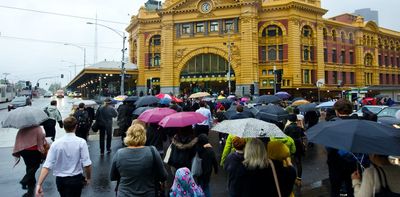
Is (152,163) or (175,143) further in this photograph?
(175,143)

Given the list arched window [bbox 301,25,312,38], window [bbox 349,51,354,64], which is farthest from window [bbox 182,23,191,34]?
window [bbox 349,51,354,64]

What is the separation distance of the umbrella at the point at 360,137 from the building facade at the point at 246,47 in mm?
42560

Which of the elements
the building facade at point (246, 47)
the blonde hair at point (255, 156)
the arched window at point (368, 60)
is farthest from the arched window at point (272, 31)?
the blonde hair at point (255, 156)

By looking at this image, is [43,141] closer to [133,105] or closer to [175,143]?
[175,143]

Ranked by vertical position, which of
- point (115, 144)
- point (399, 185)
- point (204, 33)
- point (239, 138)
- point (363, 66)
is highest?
point (204, 33)

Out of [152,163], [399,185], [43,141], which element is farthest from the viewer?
[43,141]

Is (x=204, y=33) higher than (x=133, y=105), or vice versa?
(x=204, y=33)

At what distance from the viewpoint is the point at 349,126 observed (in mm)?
4598

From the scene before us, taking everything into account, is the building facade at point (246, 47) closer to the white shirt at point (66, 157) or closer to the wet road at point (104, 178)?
the wet road at point (104, 178)

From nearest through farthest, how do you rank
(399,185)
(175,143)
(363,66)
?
(399,185), (175,143), (363,66)

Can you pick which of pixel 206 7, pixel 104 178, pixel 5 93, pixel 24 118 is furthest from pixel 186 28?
pixel 24 118

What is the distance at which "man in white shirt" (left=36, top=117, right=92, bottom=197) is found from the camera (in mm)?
5398

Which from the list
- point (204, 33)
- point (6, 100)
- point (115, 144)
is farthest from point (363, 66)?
point (6, 100)

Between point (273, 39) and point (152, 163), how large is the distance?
160 ft
